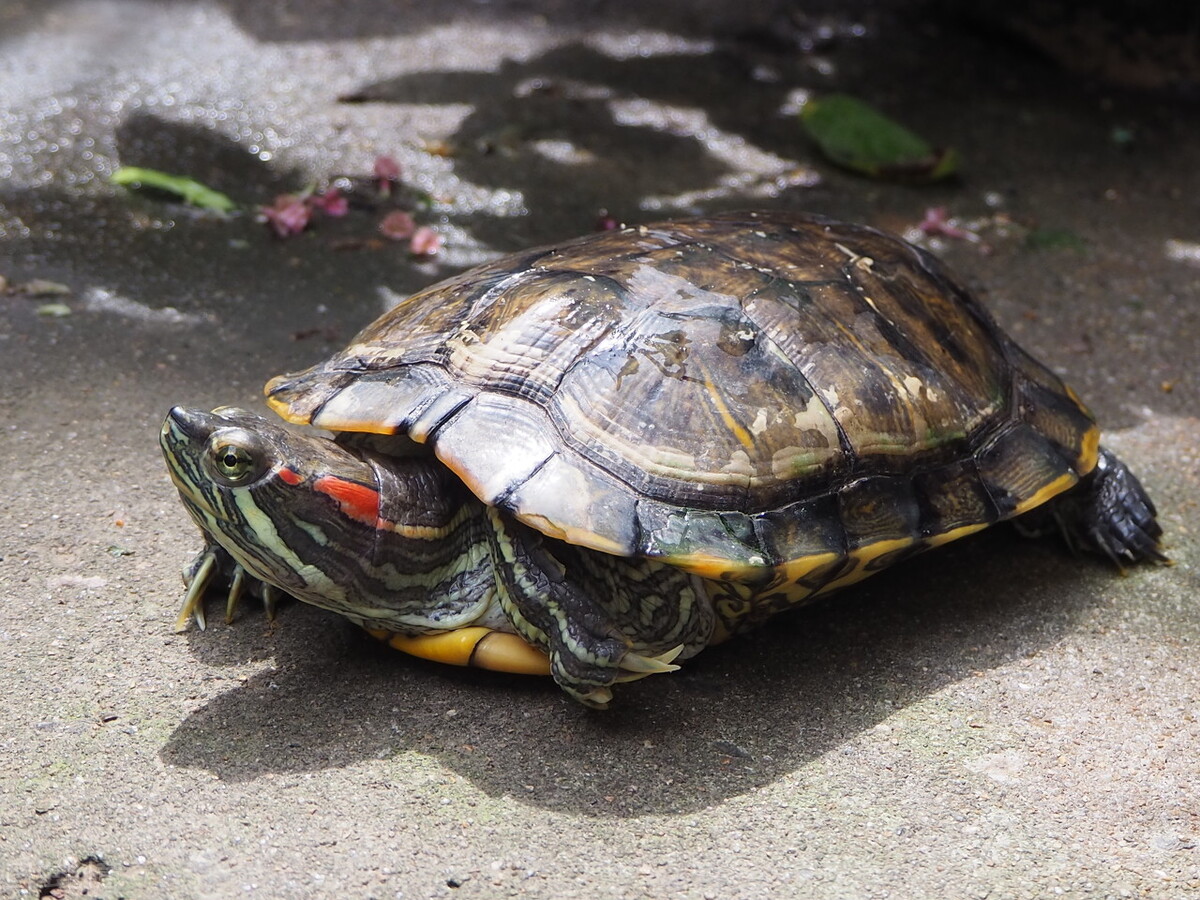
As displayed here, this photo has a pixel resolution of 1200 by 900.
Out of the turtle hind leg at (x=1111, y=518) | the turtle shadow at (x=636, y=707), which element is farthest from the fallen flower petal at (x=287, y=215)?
the turtle hind leg at (x=1111, y=518)

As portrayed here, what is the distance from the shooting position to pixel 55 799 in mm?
2873

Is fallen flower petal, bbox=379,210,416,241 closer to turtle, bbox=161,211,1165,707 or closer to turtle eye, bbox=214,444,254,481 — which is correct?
turtle, bbox=161,211,1165,707

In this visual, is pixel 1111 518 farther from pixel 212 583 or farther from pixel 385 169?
pixel 385 169

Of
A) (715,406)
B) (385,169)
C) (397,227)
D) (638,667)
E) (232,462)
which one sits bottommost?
(397,227)

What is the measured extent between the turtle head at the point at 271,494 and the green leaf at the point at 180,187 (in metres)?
2.99

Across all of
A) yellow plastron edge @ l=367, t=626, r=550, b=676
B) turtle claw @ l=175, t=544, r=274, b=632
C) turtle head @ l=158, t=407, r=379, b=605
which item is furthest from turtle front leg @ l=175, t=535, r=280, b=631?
yellow plastron edge @ l=367, t=626, r=550, b=676

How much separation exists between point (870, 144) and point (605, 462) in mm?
4355

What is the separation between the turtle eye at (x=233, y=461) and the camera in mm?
3059

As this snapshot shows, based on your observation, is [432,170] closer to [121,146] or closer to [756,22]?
[121,146]

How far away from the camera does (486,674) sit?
3.49 metres

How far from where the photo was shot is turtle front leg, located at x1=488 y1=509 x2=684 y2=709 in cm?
320

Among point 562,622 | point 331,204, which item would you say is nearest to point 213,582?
point 562,622

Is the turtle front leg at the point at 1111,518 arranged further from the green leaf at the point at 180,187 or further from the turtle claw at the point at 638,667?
the green leaf at the point at 180,187

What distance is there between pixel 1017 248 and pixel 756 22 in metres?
3.41
